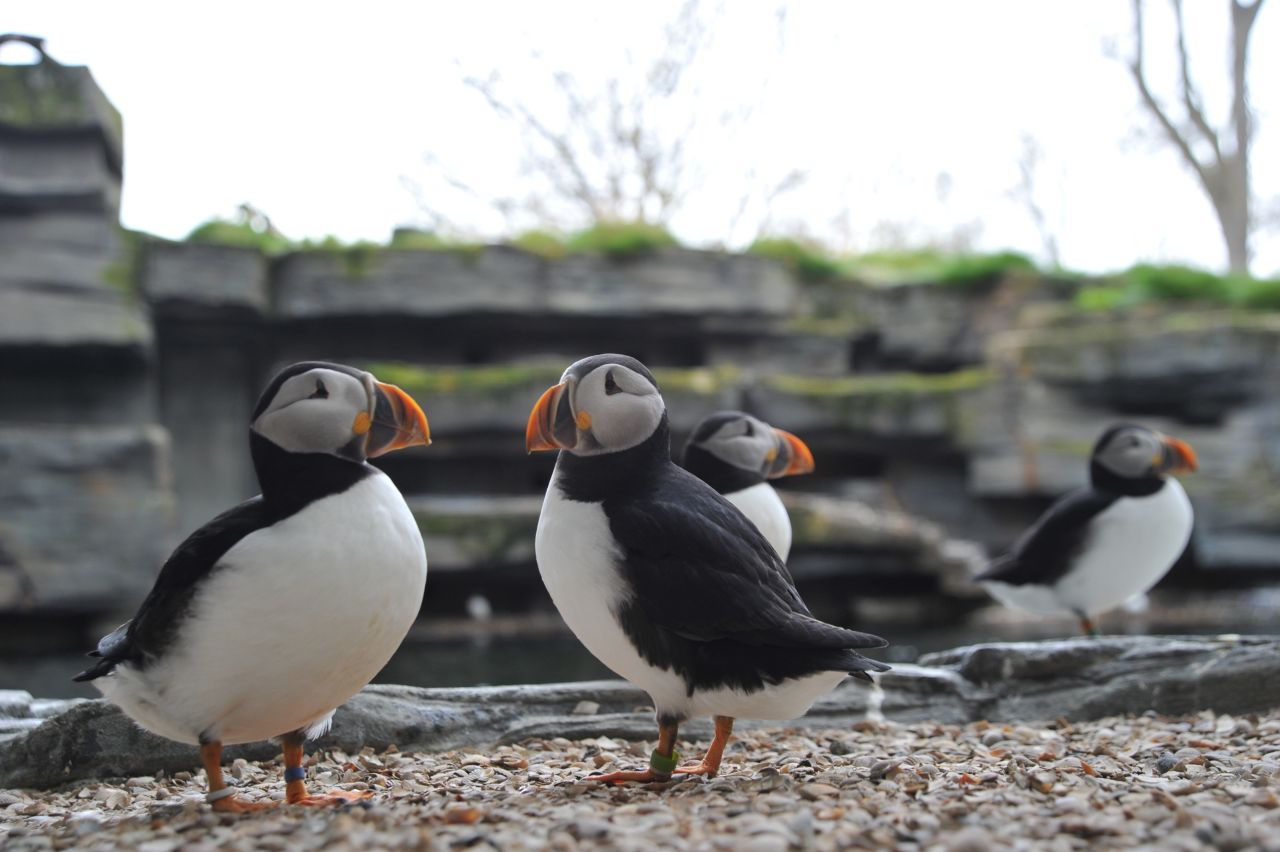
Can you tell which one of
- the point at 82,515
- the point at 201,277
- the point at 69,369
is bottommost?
the point at 82,515

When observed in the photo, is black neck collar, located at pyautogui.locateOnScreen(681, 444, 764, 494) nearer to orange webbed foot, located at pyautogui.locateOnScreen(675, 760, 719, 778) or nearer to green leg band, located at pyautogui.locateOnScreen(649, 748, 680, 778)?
orange webbed foot, located at pyautogui.locateOnScreen(675, 760, 719, 778)

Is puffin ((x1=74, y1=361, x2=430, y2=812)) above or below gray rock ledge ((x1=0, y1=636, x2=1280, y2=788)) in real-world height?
above

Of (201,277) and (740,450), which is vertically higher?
(201,277)

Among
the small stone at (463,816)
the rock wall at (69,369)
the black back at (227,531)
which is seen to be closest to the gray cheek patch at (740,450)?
the black back at (227,531)

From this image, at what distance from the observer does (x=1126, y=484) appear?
572 centimetres

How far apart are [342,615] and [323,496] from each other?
0.98 feet

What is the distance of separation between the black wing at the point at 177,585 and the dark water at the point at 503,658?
368cm

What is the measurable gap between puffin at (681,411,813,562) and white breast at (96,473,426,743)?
1856 mm

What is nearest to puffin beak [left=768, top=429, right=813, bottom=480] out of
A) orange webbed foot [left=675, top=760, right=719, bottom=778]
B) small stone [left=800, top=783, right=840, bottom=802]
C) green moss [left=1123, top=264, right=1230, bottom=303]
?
orange webbed foot [left=675, top=760, right=719, bottom=778]

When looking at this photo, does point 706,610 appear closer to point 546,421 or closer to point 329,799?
point 546,421

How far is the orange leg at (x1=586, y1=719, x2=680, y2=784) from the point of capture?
2980 mm

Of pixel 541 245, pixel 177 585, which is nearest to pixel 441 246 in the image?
pixel 541 245

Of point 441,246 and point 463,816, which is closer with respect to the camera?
point 463,816

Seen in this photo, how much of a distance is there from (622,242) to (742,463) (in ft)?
34.9
